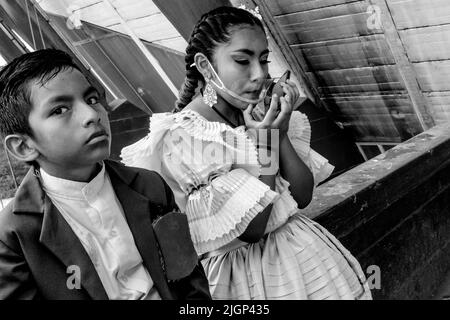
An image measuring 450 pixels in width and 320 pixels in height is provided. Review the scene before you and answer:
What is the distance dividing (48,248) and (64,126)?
27 cm

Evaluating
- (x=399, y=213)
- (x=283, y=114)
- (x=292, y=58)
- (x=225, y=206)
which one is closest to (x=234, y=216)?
(x=225, y=206)

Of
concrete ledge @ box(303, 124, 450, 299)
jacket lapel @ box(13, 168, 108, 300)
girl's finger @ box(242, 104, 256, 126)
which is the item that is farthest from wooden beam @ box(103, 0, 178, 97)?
jacket lapel @ box(13, 168, 108, 300)

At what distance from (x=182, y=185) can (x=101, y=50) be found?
4976 millimetres

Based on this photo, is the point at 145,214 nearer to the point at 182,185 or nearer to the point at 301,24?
the point at 182,185

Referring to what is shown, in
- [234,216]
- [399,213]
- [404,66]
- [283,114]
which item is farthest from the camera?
[404,66]

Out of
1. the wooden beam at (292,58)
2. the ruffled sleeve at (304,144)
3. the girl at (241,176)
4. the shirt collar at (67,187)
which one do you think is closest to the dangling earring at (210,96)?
the girl at (241,176)

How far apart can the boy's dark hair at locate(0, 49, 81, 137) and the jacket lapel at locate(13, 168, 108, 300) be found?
15 centimetres

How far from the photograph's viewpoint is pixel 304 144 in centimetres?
174

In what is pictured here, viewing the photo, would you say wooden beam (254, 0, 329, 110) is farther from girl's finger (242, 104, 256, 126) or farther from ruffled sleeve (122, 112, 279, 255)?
ruffled sleeve (122, 112, 279, 255)

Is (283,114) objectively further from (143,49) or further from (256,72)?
(143,49)

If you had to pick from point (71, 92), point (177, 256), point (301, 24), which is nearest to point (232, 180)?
point (177, 256)

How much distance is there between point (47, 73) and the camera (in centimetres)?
108

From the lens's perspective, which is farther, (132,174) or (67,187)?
(132,174)

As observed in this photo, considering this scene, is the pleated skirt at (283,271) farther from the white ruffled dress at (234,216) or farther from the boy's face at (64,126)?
the boy's face at (64,126)
